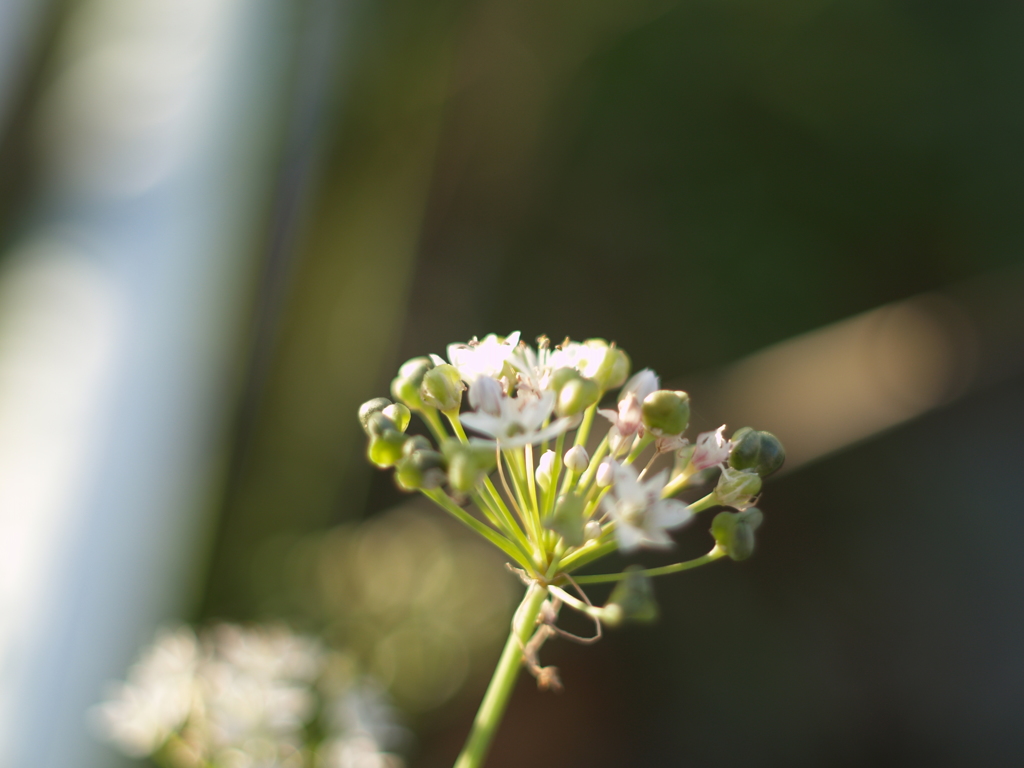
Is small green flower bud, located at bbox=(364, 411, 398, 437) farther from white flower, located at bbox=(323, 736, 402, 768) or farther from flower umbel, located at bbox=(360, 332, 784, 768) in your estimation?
white flower, located at bbox=(323, 736, 402, 768)

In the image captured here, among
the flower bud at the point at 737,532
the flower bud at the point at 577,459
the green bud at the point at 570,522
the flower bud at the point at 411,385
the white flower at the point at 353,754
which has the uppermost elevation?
the flower bud at the point at 411,385

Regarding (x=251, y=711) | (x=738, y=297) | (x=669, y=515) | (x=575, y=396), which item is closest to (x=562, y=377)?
(x=575, y=396)

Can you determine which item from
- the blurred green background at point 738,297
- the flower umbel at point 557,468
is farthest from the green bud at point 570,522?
the blurred green background at point 738,297

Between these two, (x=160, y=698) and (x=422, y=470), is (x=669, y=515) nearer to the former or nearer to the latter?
(x=422, y=470)

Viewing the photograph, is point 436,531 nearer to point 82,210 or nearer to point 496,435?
point 82,210

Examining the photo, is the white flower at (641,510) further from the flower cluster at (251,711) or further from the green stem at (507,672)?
the flower cluster at (251,711)

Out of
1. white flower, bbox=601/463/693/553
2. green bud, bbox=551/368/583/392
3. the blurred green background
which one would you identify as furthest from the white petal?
the blurred green background
